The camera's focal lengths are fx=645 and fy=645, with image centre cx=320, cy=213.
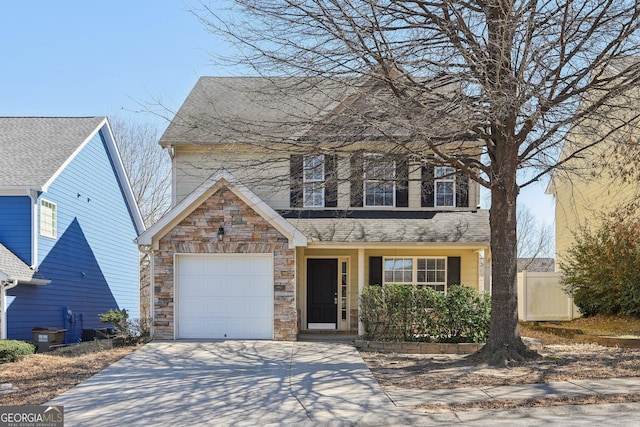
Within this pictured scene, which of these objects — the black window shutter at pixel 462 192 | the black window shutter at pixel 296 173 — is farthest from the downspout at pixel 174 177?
the black window shutter at pixel 462 192

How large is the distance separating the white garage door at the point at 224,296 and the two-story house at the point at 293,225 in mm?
24

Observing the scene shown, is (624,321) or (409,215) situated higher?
(409,215)

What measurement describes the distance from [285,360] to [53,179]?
8.69m

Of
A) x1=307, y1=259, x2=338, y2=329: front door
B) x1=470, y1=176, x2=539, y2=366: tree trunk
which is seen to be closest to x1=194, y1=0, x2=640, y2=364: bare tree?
x1=470, y1=176, x2=539, y2=366: tree trunk

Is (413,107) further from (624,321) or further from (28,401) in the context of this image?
(624,321)

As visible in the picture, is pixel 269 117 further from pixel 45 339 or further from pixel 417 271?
pixel 45 339

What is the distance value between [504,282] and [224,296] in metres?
6.91

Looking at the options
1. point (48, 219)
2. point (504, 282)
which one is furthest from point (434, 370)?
point (48, 219)

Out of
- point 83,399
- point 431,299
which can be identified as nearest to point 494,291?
point 431,299

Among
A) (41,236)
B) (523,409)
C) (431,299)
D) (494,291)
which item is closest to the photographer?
(523,409)

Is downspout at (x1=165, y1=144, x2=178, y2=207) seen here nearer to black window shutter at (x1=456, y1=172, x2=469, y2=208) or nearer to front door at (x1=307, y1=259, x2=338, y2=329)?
front door at (x1=307, y1=259, x2=338, y2=329)

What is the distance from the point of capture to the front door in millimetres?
17484

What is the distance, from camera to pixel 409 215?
17328mm

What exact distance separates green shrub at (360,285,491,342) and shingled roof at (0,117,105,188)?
9.36m
